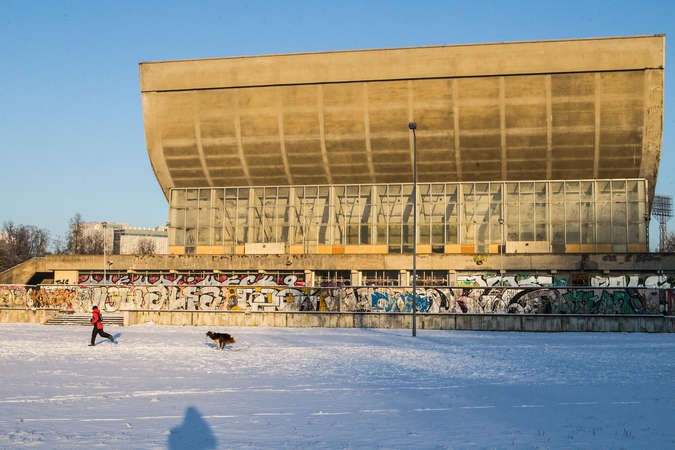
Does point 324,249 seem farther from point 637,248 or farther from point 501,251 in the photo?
point 637,248

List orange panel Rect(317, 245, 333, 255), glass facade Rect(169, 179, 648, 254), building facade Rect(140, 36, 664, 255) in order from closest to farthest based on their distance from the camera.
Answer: building facade Rect(140, 36, 664, 255) → glass facade Rect(169, 179, 648, 254) → orange panel Rect(317, 245, 333, 255)

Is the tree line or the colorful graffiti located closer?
the colorful graffiti

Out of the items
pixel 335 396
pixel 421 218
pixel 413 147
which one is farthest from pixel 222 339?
pixel 421 218

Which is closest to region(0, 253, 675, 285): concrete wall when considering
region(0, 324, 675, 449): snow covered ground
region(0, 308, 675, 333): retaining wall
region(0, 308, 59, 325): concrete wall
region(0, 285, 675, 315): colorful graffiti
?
region(0, 285, 675, 315): colorful graffiti

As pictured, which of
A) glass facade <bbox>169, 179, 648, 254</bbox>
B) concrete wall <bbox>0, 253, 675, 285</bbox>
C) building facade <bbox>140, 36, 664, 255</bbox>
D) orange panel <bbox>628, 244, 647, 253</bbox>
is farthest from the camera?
glass facade <bbox>169, 179, 648, 254</bbox>

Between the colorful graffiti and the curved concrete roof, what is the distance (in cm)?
2101

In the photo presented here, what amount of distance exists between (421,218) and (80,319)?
3166 centimetres

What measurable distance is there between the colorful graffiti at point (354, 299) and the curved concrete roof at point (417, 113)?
21.0 m

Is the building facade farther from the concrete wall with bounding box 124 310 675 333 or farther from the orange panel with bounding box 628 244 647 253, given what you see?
the concrete wall with bounding box 124 310 675 333

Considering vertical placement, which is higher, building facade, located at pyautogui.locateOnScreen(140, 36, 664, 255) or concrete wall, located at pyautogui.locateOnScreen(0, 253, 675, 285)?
building facade, located at pyautogui.locateOnScreen(140, 36, 664, 255)

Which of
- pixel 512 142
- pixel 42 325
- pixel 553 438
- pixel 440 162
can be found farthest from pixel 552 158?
pixel 553 438

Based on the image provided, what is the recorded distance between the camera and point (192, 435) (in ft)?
39.9

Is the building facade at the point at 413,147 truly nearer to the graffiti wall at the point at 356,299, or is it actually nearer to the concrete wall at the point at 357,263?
the concrete wall at the point at 357,263

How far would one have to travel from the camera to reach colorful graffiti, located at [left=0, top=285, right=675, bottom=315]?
1638 inches
